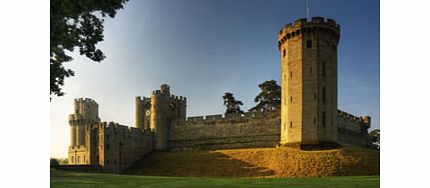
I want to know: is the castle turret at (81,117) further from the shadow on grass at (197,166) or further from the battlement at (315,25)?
the battlement at (315,25)

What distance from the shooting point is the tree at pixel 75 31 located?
27.0 feet

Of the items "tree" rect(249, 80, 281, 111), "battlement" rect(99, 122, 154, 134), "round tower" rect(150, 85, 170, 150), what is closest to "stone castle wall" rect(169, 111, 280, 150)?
"round tower" rect(150, 85, 170, 150)

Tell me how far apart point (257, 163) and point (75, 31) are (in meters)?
8.92

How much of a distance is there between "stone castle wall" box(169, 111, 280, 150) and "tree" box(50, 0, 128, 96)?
1259 cm

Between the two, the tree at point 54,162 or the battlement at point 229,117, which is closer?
the tree at point 54,162

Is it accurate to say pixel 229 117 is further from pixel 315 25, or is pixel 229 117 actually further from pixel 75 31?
pixel 75 31

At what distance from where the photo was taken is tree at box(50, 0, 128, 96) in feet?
27.0

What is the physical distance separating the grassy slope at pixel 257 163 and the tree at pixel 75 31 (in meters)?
4.83

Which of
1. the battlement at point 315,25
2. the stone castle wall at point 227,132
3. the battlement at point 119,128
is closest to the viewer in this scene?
the battlement at point 315,25

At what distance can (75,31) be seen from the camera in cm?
914

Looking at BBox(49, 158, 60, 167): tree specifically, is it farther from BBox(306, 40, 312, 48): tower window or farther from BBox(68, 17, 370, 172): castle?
BBox(306, 40, 312, 48): tower window

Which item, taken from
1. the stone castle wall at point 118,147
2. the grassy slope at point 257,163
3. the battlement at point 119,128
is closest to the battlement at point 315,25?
the grassy slope at point 257,163
